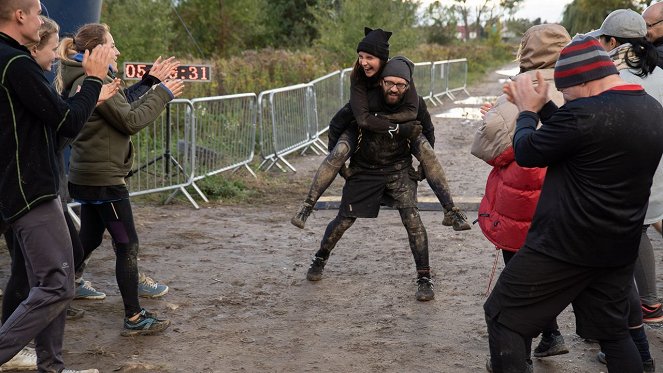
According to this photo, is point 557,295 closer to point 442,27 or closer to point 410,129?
point 410,129

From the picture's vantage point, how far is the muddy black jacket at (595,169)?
3.19m

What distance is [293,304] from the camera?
224 inches

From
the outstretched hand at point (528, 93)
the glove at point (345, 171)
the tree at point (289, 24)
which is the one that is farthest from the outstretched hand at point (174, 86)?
the tree at point (289, 24)

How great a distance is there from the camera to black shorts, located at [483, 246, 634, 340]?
134 inches

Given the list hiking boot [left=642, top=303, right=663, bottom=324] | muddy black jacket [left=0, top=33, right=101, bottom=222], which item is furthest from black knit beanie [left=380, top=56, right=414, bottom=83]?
muddy black jacket [left=0, top=33, right=101, bottom=222]

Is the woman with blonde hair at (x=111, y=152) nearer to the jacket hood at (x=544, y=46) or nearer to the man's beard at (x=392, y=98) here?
the man's beard at (x=392, y=98)

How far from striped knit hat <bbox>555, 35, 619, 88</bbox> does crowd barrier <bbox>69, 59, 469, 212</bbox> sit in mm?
4787

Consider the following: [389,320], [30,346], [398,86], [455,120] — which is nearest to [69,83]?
[30,346]

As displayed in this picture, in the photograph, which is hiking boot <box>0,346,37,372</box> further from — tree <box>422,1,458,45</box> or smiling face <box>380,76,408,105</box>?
tree <box>422,1,458,45</box>

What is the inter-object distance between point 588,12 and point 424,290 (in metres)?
37.8

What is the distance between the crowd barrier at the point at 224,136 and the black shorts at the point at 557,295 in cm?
455

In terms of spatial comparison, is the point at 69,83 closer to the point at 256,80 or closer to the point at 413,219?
the point at 413,219

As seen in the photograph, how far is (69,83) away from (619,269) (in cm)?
324

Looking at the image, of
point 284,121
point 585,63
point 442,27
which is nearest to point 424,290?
point 585,63
